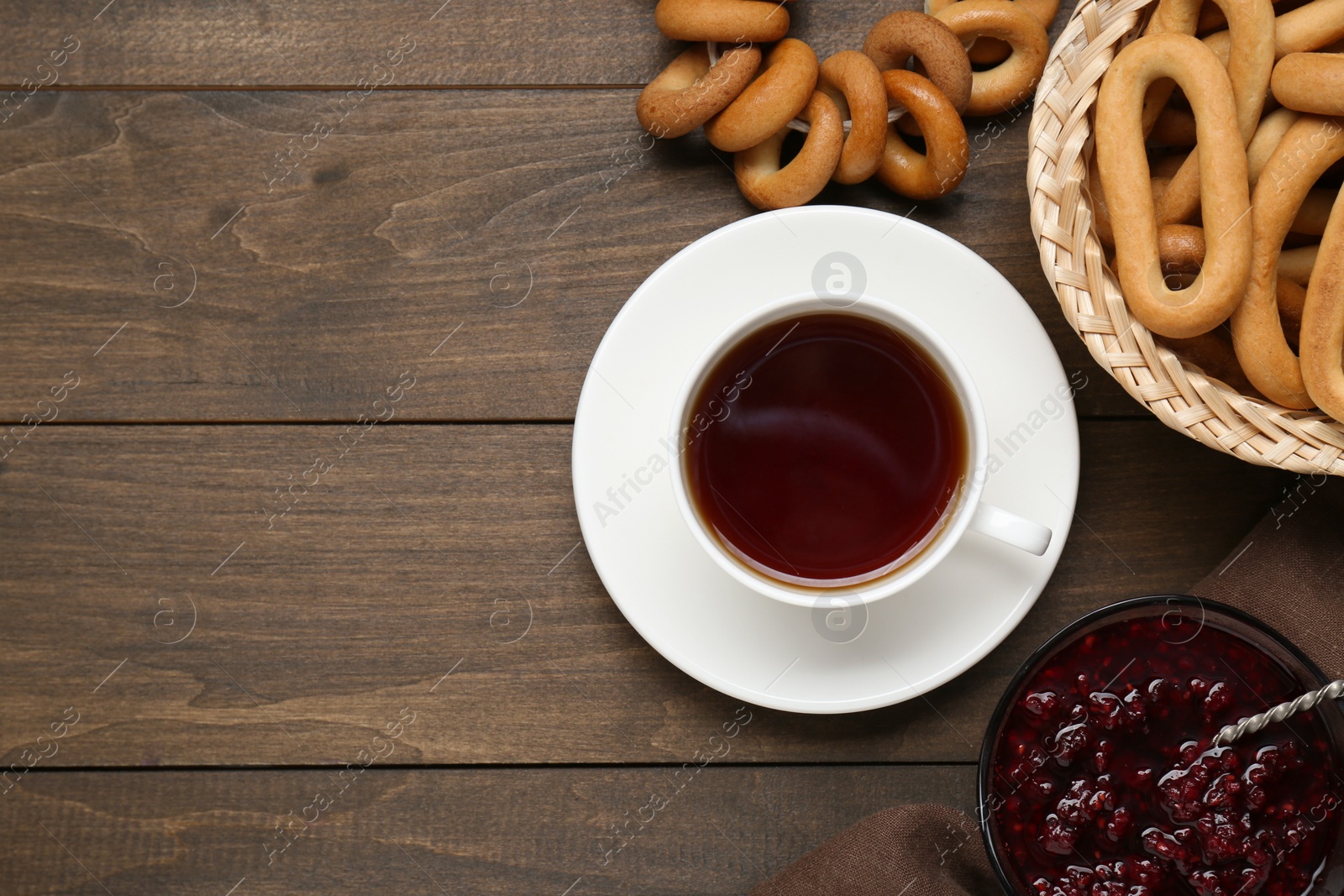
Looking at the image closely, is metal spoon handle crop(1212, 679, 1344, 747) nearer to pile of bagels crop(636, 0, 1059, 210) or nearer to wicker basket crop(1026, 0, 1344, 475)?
wicker basket crop(1026, 0, 1344, 475)

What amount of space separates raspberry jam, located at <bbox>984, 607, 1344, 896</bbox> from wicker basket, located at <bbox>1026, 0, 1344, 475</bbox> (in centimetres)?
16

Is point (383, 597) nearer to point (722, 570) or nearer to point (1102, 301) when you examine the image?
point (722, 570)

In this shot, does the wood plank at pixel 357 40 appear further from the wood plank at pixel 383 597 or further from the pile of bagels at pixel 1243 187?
the wood plank at pixel 383 597

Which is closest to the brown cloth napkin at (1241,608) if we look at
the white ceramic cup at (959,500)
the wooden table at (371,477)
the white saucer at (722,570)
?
the wooden table at (371,477)

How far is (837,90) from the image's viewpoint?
84cm

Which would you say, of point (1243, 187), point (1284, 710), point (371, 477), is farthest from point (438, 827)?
point (1243, 187)

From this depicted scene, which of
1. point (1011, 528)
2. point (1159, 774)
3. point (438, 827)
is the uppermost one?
point (1011, 528)

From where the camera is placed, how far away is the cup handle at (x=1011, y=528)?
2.14ft

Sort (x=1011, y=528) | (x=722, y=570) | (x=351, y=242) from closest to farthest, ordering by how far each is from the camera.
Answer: (x=1011, y=528) → (x=722, y=570) → (x=351, y=242)

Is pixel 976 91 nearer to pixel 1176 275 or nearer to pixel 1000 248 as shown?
pixel 1000 248

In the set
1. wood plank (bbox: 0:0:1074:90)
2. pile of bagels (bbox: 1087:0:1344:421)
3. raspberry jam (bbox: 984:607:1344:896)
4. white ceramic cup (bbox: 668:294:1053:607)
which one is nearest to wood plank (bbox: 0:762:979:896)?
raspberry jam (bbox: 984:607:1344:896)

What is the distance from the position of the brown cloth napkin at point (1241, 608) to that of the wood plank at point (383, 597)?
1.6 inches

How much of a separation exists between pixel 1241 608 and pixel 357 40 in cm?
100

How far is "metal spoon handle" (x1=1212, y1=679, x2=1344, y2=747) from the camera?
0.71 metres
